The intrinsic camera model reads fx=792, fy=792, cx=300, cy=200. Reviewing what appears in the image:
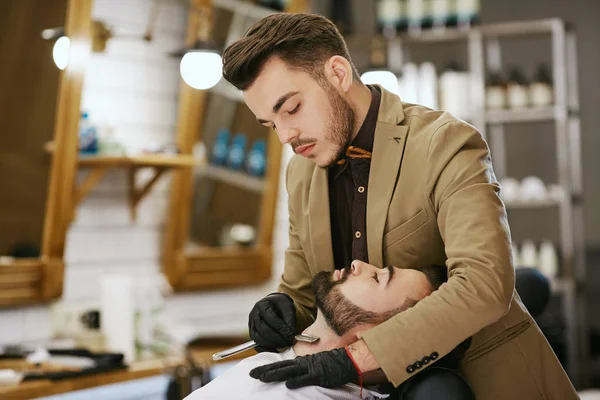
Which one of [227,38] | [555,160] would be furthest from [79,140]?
[555,160]

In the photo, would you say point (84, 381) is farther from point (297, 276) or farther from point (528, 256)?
point (528, 256)

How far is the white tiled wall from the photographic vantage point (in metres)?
3.62

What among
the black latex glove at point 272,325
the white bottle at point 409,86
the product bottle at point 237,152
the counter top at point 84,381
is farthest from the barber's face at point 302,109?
the white bottle at point 409,86

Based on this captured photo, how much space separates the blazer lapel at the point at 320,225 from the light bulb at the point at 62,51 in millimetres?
1780

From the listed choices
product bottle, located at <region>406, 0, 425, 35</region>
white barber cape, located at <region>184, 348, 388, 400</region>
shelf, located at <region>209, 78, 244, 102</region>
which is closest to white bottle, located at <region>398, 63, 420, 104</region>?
product bottle, located at <region>406, 0, 425, 35</region>

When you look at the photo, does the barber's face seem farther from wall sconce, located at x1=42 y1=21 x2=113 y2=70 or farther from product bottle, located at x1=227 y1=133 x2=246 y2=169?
product bottle, located at x1=227 y1=133 x2=246 y2=169

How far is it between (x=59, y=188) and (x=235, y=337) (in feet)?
3.71

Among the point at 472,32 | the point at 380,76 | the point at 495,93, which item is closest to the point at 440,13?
the point at 472,32

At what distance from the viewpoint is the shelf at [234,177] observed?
4098mm

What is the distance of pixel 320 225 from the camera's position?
194cm

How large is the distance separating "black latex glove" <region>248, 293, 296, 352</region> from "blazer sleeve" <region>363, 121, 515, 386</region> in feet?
0.89

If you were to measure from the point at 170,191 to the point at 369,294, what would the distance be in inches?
96.1

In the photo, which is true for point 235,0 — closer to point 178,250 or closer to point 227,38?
point 227,38

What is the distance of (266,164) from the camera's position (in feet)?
14.7
